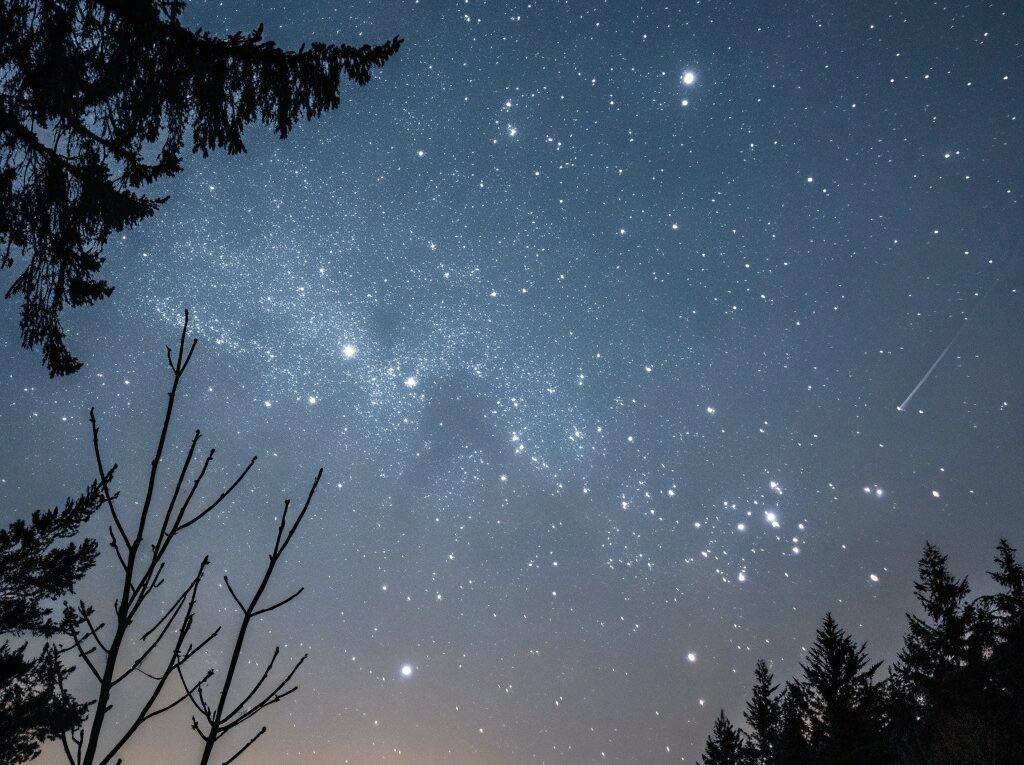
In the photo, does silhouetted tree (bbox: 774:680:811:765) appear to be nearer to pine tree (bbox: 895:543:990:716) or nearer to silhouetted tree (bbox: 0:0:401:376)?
pine tree (bbox: 895:543:990:716)

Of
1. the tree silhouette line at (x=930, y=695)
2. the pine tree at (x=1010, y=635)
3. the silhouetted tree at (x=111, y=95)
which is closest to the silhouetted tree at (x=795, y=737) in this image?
the tree silhouette line at (x=930, y=695)

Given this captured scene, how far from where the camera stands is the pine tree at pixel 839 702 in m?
14.0

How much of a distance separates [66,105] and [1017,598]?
72.0ft

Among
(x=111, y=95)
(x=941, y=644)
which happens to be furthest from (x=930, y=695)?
(x=111, y=95)

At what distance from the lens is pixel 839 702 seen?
14.6m

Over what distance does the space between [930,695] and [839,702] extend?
18.9 feet

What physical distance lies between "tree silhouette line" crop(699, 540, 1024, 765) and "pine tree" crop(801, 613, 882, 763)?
25 millimetres

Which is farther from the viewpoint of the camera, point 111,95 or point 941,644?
point 941,644

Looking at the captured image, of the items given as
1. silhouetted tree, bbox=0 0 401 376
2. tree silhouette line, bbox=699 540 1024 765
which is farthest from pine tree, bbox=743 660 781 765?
silhouetted tree, bbox=0 0 401 376

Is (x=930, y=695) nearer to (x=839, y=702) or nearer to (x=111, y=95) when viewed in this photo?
(x=839, y=702)

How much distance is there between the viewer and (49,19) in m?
3.28

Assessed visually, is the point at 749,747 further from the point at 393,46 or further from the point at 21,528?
the point at 393,46

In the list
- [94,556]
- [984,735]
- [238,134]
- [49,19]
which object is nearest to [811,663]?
[984,735]

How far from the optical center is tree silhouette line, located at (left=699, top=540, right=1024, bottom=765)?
43.4ft
